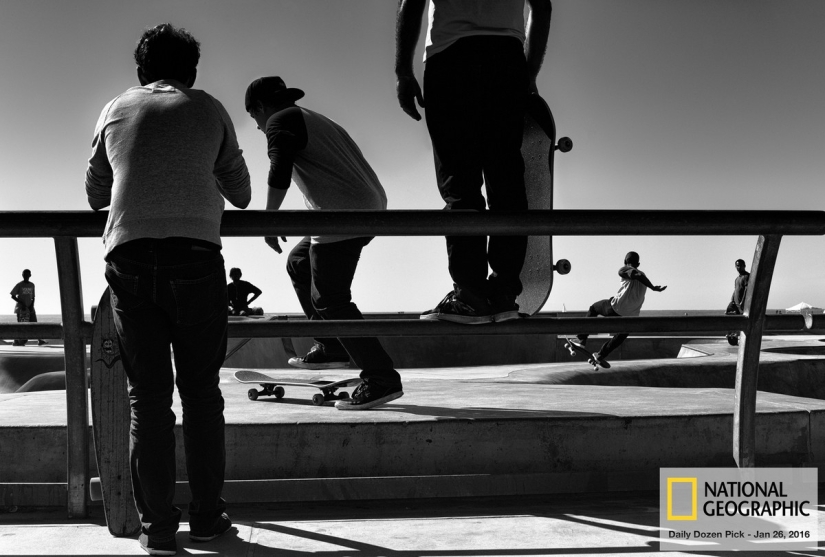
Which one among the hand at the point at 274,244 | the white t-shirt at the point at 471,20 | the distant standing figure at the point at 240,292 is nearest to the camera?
the white t-shirt at the point at 471,20

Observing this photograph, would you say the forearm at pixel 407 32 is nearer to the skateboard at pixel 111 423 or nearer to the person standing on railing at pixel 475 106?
the person standing on railing at pixel 475 106

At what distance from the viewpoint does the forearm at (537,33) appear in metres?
3.42

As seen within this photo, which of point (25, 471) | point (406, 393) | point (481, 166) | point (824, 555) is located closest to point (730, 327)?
point (824, 555)

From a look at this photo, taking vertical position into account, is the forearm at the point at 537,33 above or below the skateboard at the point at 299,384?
above

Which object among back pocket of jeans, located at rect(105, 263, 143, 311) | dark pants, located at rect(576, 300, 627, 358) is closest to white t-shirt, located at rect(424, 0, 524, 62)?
back pocket of jeans, located at rect(105, 263, 143, 311)

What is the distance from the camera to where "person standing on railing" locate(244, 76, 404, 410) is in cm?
399

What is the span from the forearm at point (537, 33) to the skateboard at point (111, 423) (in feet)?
6.97

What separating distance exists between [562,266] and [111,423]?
195 cm

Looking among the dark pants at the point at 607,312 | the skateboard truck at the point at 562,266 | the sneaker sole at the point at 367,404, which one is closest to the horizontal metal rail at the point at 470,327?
the skateboard truck at the point at 562,266

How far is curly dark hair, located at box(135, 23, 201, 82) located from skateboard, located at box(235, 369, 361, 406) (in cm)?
251

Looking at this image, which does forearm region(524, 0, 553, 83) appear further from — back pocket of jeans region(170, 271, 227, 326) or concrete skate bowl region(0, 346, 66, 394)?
concrete skate bowl region(0, 346, 66, 394)

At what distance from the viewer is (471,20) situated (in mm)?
3271

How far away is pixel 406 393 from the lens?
5.44m

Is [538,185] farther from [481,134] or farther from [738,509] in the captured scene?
[738,509]
